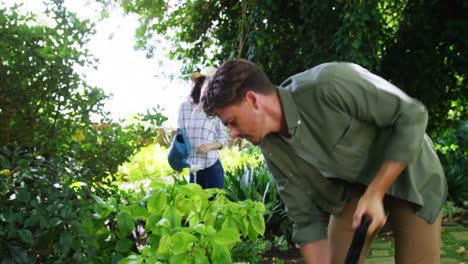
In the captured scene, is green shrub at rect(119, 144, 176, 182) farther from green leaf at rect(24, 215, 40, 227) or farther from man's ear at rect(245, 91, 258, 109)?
green leaf at rect(24, 215, 40, 227)

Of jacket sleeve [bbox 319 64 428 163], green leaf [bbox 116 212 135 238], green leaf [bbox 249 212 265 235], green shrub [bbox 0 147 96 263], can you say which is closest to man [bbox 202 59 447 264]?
jacket sleeve [bbox 319 64 428 163]

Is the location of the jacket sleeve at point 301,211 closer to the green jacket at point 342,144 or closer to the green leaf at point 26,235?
the green jacket at point 342,144

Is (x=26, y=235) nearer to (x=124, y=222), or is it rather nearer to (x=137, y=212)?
(x=124, y=222)

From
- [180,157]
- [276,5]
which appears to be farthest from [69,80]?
[276,5]

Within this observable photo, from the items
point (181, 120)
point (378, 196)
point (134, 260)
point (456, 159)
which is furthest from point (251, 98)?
point (456, 159)

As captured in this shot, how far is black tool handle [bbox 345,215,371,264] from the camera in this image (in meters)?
2.10

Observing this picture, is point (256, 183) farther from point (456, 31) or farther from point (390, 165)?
point (390, 165)

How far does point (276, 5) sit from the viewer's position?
18.0 feet

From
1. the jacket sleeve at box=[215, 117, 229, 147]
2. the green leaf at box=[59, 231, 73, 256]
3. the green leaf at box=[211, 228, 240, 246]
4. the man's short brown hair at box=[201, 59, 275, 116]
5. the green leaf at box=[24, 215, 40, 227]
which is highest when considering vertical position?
the man's short brown hair at box=[201, 59, 275, 116]

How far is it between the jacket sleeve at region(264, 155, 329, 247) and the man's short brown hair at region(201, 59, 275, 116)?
0.45 meters

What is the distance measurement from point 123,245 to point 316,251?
0.85 m

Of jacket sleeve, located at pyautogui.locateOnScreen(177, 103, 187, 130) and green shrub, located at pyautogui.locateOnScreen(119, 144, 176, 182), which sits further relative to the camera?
green shrub, located at pyautogui.locateOnScreen(119, 144, 176, 182)

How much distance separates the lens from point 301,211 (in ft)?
8.71

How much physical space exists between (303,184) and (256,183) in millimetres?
3481
